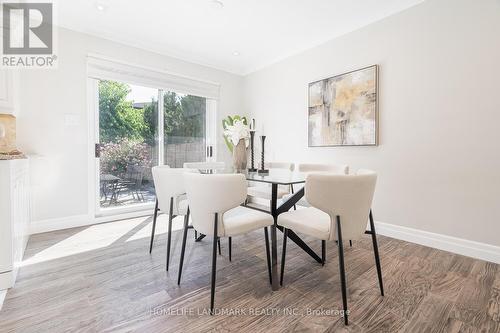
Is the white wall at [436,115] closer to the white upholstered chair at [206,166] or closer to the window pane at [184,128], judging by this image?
the white upholstered chair at [206,166]

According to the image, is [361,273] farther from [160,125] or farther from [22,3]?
[22,3]

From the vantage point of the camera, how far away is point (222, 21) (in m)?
2.97

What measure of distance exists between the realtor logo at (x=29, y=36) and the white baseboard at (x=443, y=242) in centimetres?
456

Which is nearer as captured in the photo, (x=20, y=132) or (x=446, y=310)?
(x=446, y=310)

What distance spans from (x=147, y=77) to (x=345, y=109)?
292 cm

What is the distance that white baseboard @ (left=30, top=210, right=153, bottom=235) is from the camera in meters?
2.89

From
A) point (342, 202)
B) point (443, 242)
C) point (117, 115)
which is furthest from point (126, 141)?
point (443, 242)

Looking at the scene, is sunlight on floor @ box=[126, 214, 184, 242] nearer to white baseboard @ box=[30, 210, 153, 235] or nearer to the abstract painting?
white baseboard @ box=[30, 210, 153, 235]

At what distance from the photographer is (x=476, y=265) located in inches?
82.2

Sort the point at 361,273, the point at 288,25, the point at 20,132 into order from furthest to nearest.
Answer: the point at 288,25, the point at 20,132, the point at 361,273

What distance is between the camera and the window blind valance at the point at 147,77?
3.24 meters

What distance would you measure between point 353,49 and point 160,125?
303 centimetres

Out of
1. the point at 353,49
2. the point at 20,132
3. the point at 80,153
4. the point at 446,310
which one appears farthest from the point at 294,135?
the point at 20,132

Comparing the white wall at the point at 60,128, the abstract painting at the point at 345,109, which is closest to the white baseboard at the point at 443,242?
the abstract painting at the point at 345,109
